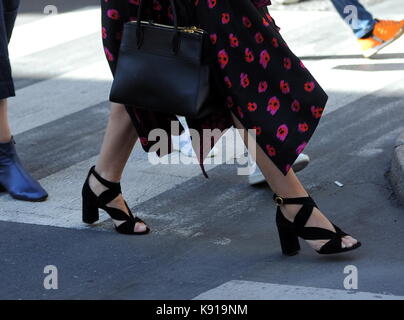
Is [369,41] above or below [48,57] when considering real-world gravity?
above

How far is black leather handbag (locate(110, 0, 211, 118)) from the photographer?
13.2ft

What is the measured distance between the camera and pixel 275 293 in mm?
3877

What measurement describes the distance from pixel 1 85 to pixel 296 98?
1.79 meters

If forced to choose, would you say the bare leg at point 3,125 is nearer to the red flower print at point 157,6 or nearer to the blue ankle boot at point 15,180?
the blue ankle boot at point 15,180

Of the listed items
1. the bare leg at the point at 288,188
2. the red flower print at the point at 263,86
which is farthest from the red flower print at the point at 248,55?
the bare leg at the point at 288,188

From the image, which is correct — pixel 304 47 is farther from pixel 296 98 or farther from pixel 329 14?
pixel 296 98

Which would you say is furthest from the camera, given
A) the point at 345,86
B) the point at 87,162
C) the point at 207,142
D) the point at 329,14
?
the point at 329,14

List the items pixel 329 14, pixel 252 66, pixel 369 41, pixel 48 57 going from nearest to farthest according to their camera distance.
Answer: pixel 252 66 → pixel 369 41 → pixel 48 57 → pixel 329 14

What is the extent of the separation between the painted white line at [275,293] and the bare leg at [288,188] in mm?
382

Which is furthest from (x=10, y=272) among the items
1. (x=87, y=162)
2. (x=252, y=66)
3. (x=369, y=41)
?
(x=369, y=41)

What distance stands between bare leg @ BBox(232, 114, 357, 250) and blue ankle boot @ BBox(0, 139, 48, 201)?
149 cm

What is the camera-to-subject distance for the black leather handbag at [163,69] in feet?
13.2

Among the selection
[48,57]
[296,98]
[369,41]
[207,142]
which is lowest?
[48,57]
